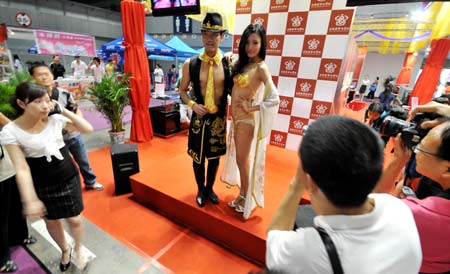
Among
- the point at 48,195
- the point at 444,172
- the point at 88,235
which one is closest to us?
the point at 444,172

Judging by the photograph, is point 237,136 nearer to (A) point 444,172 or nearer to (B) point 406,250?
(A) point 444,172

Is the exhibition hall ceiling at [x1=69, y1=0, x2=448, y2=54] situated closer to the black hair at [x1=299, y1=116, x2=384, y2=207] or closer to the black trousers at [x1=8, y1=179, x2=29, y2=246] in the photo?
the black hair at [x1=299, y1=116, x2=384, y2=207]

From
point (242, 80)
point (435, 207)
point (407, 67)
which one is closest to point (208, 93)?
point (242, 80)

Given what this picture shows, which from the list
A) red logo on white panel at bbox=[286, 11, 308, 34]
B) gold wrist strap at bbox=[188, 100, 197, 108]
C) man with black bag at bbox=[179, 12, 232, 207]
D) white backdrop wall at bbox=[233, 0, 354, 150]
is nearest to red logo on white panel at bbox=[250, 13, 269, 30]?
white backdrop wall at bbox=[233, 0, 354, 150]

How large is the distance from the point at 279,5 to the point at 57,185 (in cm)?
311

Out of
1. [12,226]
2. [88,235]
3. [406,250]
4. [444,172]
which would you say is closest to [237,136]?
[444,172]

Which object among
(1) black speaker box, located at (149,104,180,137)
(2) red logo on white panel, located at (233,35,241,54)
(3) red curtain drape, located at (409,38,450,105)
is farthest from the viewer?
(3) red curtain drape, located at (409,38,450,105)

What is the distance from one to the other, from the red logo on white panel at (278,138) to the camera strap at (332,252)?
292 cm

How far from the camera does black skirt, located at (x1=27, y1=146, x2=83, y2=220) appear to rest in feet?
4.25

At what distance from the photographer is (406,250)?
0.52m

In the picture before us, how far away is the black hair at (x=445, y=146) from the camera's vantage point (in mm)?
802

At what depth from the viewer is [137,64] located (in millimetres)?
3635

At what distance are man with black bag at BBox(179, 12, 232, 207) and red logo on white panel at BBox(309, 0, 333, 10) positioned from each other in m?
1.75

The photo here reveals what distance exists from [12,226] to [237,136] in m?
1.91
